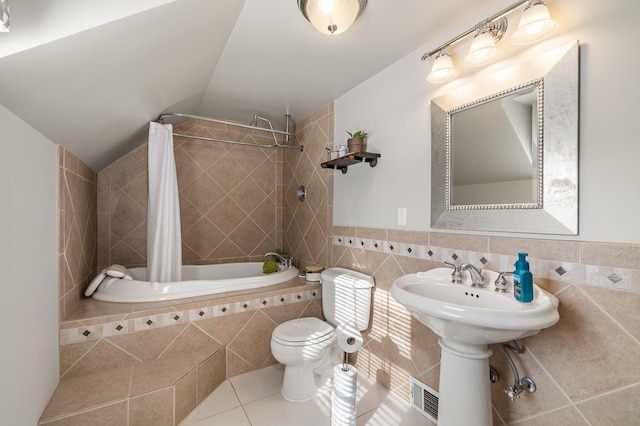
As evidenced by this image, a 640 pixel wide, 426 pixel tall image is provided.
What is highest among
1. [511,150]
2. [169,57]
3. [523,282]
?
[169,57]

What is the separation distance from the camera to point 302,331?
1817mm

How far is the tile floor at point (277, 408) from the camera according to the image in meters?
1.58

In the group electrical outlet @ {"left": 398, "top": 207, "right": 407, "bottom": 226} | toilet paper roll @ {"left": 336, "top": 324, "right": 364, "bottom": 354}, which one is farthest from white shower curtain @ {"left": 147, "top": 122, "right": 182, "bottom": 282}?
electrical outlet @ {"left": 398, "top": 207, "right": 407, "bottom": 226}

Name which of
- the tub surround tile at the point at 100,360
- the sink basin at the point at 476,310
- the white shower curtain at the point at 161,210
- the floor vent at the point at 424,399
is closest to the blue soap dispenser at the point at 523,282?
the sink basin at the point at 476,310

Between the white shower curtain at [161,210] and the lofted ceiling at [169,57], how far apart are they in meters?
0.20

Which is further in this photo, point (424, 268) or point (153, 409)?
point (424, 268)

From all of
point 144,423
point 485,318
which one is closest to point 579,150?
point 485,318

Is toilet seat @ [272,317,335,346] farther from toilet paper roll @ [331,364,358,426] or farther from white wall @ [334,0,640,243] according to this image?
white wall @ [334,0,640,243]

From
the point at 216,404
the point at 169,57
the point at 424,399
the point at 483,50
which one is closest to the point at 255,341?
the point at 216,404

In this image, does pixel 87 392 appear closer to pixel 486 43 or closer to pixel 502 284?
pixel 502 284

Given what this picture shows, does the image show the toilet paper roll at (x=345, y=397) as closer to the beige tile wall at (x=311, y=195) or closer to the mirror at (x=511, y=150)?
the mirror at (x=511, y=150)

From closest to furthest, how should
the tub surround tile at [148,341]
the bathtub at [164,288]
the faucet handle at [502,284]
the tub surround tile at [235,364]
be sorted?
1. the faucet handle at [502,284]
2. the tub surround tile at [148,341]
3. the bathtub at [164,288]
4. the tub surround tile at [235,364]

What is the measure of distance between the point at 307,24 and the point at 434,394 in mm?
2214

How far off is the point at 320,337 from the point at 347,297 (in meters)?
0.36
